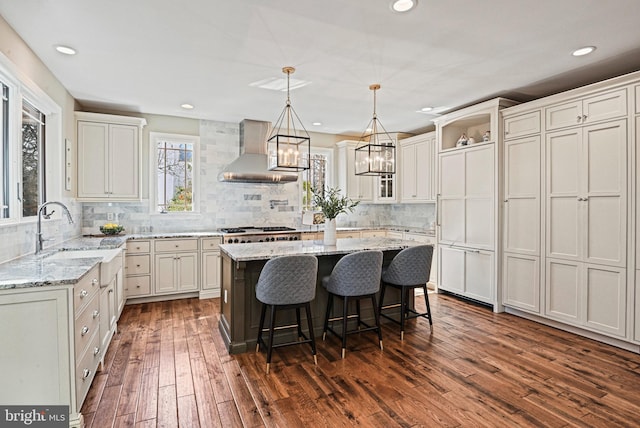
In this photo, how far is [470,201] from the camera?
4594 millimetres

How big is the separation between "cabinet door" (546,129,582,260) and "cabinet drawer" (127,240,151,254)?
4.91 m

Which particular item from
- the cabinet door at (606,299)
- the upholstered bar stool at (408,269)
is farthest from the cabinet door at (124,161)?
the cabinet door at (606,299)

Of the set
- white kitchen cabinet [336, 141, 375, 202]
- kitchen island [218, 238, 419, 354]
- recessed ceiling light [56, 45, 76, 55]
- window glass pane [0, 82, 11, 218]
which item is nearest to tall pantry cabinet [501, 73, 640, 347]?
kitchen island [218, 238, 419, 354]

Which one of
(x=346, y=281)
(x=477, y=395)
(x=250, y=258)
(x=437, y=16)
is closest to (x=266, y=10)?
(x=437, y=16)

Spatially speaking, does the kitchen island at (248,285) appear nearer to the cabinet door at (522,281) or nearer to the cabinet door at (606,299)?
the cabinet door at (522,281)

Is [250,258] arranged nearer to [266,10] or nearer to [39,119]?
[266,10]

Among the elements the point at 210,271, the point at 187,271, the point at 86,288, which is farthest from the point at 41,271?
the point at 210,271

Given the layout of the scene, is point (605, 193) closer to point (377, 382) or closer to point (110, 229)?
point (377, 382)

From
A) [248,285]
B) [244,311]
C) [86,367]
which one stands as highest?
[248,285]

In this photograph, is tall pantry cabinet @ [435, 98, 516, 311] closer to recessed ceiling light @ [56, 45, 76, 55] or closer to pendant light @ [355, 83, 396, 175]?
pendant light @ [355, 83, 396, 175]

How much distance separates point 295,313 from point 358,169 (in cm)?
169

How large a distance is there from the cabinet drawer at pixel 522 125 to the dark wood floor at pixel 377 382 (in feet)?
7.36

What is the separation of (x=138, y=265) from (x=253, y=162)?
7.13 ft

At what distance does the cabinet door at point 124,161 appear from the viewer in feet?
14.9
